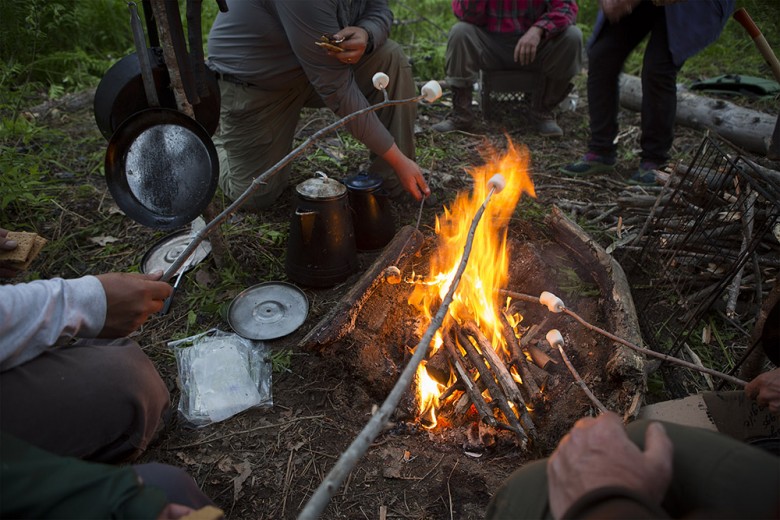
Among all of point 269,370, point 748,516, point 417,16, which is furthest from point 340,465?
point 417,16

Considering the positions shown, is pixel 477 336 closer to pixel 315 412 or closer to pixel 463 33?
pixel 315 412

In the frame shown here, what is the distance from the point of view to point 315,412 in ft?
8.61

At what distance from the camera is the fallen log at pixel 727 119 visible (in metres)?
4.82

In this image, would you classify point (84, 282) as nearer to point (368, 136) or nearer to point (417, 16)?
point (368, 136)

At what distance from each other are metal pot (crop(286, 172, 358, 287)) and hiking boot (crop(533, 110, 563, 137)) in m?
3.08

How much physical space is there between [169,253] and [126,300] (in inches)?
73.5

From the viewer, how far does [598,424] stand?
Result: 1.37m

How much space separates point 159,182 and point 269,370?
1.23 meters

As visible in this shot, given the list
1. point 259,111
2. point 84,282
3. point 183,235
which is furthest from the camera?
point 259,111

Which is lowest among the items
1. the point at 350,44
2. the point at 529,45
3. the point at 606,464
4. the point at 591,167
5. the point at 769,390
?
the point at 591,167

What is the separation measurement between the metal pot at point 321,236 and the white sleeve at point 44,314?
149 cm

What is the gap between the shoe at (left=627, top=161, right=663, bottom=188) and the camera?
4.49 meters

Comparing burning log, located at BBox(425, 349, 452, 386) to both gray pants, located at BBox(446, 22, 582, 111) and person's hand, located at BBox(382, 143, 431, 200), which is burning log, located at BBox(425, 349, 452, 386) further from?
gray pants, located at BBox(446, 22, 582, 111)

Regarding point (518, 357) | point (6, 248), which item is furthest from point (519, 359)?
point (6, 248)
